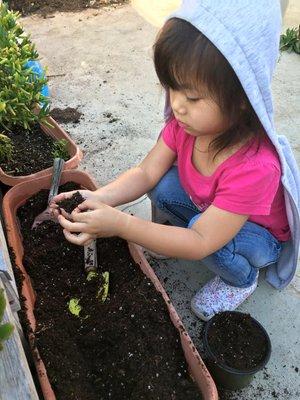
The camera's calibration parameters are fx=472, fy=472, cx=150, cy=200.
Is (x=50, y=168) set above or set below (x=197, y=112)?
below

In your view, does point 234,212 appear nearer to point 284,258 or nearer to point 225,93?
point 225,93

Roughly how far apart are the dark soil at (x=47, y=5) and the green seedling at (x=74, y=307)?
3107mm

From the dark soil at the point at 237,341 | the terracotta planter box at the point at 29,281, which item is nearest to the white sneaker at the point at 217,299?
the dark soil at the point at 237,341

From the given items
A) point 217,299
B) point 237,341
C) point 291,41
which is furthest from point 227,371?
point 291,41

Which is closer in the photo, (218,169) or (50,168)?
(218,169)

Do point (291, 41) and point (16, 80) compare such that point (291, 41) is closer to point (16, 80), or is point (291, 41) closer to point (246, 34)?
point (16, 80)

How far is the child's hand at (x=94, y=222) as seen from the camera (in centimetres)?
152

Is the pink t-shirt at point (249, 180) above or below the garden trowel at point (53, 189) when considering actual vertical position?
above

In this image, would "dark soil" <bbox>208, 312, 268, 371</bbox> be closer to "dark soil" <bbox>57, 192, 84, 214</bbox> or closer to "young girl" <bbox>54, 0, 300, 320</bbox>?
"young girl" <bbox>54, 0, 300, 320</bbox>

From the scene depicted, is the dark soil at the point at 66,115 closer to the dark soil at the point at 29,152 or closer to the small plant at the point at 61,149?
the dark soil at the point at 29,152

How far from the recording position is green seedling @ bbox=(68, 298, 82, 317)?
175cm

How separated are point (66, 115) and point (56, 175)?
101 centimetres

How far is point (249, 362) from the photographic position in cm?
164

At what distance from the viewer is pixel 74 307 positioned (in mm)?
1758
